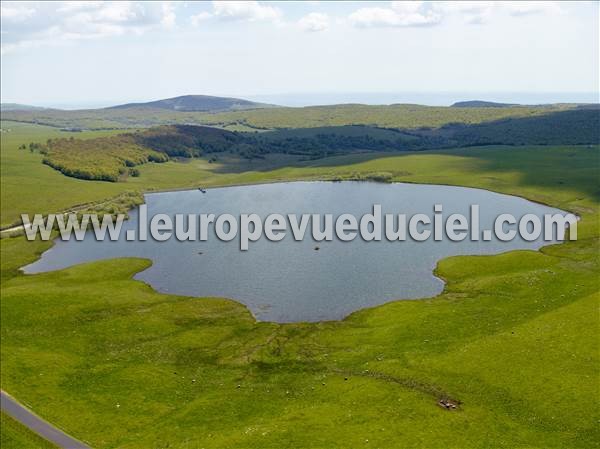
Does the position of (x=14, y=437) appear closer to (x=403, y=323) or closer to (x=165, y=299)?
(x=165, y=299)

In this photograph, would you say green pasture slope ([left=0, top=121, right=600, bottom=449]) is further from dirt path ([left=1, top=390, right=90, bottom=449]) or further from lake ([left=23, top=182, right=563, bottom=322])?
lake ([left=23, top=182, right=563, bottom=322])

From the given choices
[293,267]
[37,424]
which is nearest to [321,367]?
[37,424]

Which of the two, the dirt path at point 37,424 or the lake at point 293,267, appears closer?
the dirt path at point 37,424


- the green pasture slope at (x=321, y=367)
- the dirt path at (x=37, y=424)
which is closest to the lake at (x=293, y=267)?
the green pasture slope at (x=321, y=367)

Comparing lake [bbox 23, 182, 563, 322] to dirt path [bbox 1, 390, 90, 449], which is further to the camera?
lake [bbox 23, 182, 563, 322]

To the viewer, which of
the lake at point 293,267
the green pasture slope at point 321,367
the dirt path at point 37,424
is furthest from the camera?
the lake at point 293,267

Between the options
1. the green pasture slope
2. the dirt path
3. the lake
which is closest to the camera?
the green pasture slope

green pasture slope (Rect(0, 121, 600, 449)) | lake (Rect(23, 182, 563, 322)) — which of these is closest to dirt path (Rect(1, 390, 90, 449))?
green pasture slope (Rect(0, 121, 600, 449))

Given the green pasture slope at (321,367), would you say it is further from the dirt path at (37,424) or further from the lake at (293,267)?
the lake at (293,267)

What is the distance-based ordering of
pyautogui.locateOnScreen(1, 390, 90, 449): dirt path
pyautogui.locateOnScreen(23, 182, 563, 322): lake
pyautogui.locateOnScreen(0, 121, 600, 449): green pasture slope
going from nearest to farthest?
pyautogui.locateOnScreen(0, 121, 600, 449): green pasture slope, pyautogui.locateOnScreen(1, 390, 90, 449): dirt path, pyautogui.locateOnScreen(23, 182, 563, 322): lake

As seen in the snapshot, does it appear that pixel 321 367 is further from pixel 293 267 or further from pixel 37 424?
pixel 293 267
